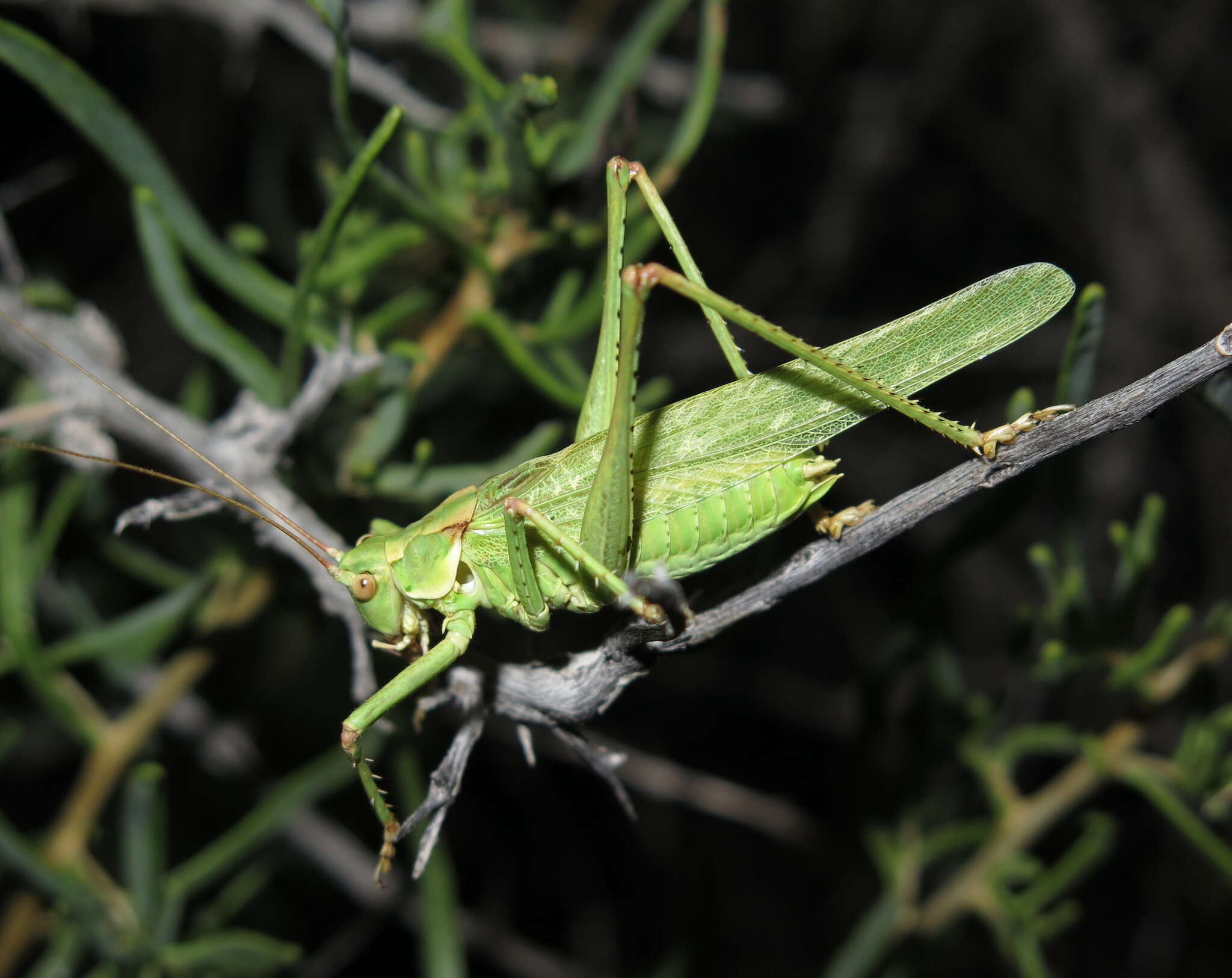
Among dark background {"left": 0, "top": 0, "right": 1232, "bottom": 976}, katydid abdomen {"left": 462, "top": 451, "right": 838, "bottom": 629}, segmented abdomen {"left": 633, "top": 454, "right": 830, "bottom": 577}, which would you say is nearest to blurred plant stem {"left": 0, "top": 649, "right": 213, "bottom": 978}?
dark background {"left": 0, "top": 0, "right": 1232, "bottom": 976}

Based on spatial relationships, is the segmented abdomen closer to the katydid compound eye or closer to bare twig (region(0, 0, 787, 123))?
the katydid compound eye

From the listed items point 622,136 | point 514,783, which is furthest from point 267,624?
point 622,136

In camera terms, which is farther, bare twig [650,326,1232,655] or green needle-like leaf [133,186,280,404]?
green needle-like leaf [133,186,280,404]

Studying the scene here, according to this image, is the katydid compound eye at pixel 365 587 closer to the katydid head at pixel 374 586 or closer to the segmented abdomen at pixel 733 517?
the katydid head at pixel 374 586

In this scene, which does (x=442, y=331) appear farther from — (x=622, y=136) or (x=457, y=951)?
(x=457, y=951)

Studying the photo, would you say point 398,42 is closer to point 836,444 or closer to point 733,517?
point 733,517

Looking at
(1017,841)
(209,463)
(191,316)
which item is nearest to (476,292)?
(191,316)
